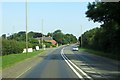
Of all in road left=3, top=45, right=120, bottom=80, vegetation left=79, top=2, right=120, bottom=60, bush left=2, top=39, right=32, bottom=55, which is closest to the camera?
road left=3, top=45, right=120, bottom=80

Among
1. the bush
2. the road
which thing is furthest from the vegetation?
the bush

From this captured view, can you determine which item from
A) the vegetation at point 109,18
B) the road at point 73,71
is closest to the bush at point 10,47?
the vegetation at point 109,18

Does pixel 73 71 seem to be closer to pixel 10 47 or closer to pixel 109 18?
pixel 109 18

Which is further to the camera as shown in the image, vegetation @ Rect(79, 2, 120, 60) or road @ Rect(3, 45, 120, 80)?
vegetation @ Rect(79, 2, 120, 60)

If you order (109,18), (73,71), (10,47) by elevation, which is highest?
(109,18)

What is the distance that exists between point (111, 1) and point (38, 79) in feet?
93.5

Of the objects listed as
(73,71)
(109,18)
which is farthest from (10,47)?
(73,71)

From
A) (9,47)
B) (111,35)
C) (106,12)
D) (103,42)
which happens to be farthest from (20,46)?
(106,12)

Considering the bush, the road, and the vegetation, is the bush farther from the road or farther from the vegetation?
the road

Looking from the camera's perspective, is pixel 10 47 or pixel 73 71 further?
pixel 10 47

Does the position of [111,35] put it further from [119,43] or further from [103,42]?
[103,42]

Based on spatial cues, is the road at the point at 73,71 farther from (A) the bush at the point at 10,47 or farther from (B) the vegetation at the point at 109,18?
(A) the bush at the point at 10,47

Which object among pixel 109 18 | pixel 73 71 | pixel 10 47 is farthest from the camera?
pixel 10 47

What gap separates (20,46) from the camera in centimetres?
7819
